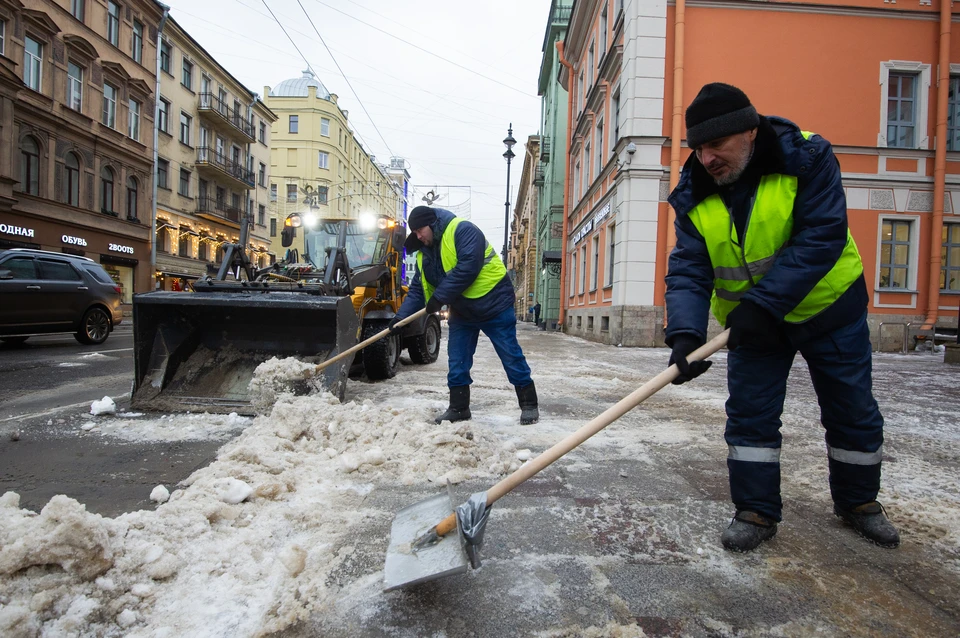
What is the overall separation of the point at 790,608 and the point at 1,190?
2121cm

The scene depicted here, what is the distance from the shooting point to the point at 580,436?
6.02ft

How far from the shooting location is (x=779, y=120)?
2045 millimetres

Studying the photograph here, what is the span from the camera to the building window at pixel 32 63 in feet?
56.3

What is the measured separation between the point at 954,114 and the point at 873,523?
15.7 metres

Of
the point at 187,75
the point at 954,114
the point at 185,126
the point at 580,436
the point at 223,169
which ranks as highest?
the point at 187,75

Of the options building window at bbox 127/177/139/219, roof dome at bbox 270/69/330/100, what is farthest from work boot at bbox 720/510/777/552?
roof dome at bbox 270/69/330/100

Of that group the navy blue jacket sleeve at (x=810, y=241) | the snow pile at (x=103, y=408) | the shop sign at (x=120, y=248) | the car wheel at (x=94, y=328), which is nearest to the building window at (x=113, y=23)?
the shop sign at (x=120, y=248)

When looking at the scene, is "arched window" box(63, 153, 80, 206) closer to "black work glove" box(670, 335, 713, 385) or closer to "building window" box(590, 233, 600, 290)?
"building window" box(590, 233, 600, 290)

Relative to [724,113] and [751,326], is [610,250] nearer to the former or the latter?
[724,113]

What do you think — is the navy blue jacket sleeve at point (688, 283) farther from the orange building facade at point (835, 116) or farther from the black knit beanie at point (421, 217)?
the orange building facade at point (835, 116)

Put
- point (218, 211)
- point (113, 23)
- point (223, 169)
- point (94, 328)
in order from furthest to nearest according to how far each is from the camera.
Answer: point (218, 211)
point (223, 169)
point (113, 23)
point (94, 328)

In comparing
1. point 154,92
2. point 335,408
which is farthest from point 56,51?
point 335,408

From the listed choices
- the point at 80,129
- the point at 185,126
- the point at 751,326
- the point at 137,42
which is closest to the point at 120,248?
the point at 80,129

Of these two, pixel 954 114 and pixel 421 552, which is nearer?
pixel 421 552
